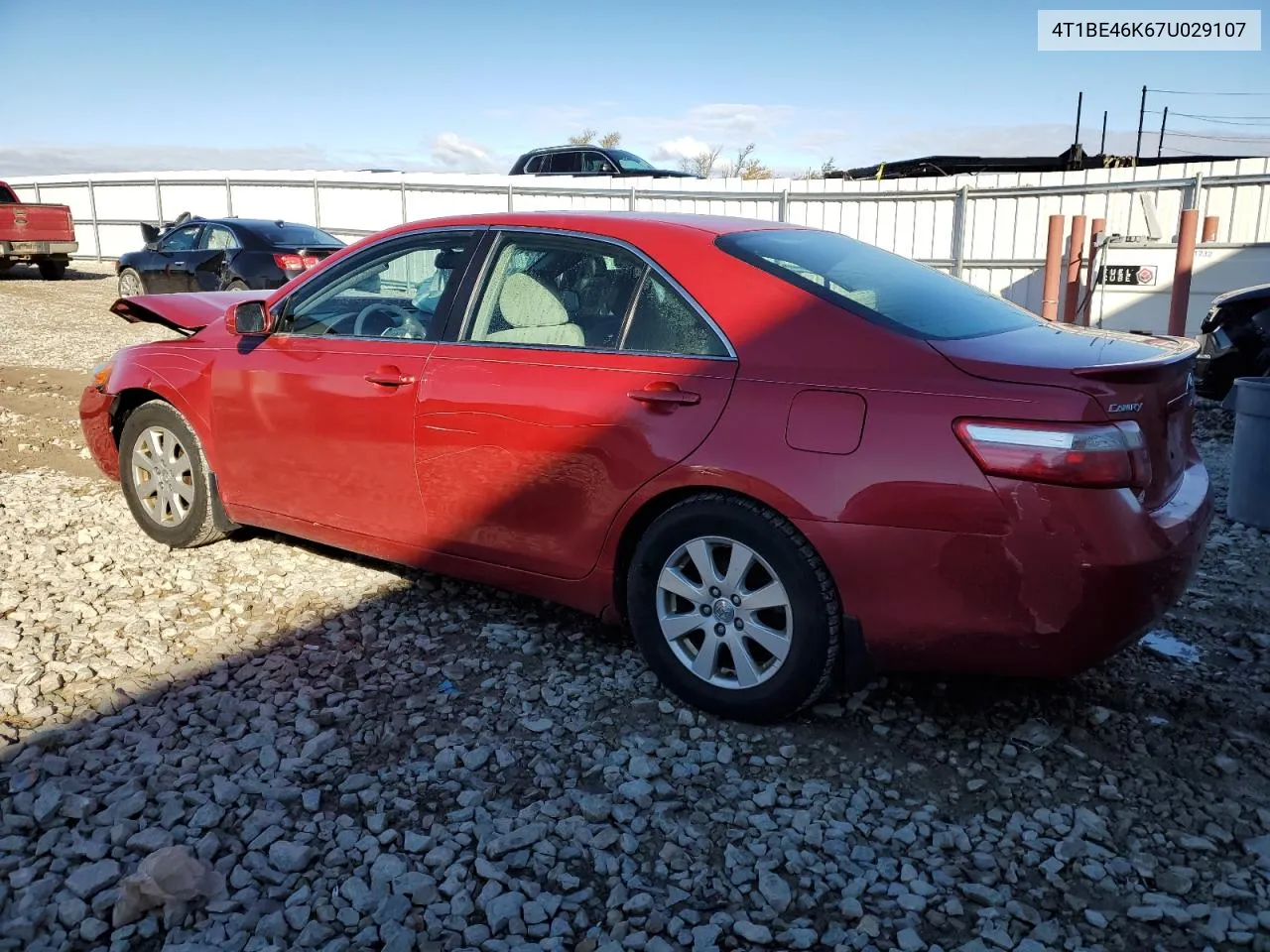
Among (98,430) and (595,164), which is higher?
(595,164)

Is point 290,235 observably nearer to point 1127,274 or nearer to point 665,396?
point 1127,274

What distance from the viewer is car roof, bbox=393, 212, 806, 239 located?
3.65 meters

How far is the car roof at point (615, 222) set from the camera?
3.65 meters

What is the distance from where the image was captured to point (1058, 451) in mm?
2707

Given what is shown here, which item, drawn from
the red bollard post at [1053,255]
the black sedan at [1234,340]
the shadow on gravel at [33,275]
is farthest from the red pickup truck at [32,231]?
the black sedan at [1234,340]

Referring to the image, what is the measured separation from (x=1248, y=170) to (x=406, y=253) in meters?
14.2

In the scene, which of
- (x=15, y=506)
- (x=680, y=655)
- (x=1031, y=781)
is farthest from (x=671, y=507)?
(x=15, y=506)

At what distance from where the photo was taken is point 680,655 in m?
3.37

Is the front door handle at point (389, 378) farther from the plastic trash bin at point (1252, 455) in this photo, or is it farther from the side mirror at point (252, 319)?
the plastic trash bin at point (1252, 455)

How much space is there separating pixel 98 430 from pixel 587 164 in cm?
1712

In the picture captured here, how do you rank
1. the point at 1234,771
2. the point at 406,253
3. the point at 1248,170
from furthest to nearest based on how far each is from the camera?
the point at 1248,170 → the point at 406,253 → the point at 1234,771

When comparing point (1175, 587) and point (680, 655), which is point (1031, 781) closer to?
point (1175, 587)

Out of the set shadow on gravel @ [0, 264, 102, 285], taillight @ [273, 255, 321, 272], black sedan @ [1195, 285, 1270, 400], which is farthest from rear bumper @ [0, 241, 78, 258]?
black sedan @ [1195, 285, 1270, 400]

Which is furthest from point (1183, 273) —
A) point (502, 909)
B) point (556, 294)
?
point (502, 909)
